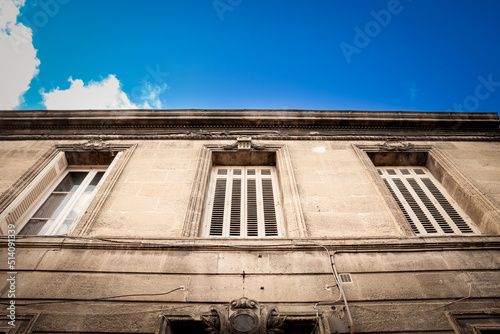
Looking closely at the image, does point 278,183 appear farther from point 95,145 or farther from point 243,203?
point 95,145

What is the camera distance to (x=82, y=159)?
25.5 feet

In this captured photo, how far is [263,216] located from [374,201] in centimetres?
245

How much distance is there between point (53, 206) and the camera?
6.50 metres

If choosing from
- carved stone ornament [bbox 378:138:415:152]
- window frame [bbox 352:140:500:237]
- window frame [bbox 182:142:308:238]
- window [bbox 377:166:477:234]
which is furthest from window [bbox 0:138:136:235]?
carved stone ornament [bbox 378:138:415:152]

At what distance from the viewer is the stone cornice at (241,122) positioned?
28.5ft

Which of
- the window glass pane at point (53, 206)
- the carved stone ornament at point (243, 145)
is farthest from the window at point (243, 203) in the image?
the window glass pane at point (53, 206)

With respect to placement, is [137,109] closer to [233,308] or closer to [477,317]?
[233,308]

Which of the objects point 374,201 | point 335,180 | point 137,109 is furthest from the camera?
point 137,109

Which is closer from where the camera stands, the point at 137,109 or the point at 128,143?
the point at 128,143

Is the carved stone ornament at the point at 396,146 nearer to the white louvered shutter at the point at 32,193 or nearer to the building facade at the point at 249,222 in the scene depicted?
the building facade at the point at 249,222

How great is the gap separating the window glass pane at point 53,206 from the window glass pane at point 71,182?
1.08 feet

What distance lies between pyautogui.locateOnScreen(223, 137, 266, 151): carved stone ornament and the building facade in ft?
0.13

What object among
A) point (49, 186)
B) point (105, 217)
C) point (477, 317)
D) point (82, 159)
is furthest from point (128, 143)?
point (477, 317)

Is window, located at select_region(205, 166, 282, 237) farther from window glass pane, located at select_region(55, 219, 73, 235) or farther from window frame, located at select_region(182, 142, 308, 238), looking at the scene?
window glass pane, located at select_region(55, 219, 73, 235)
